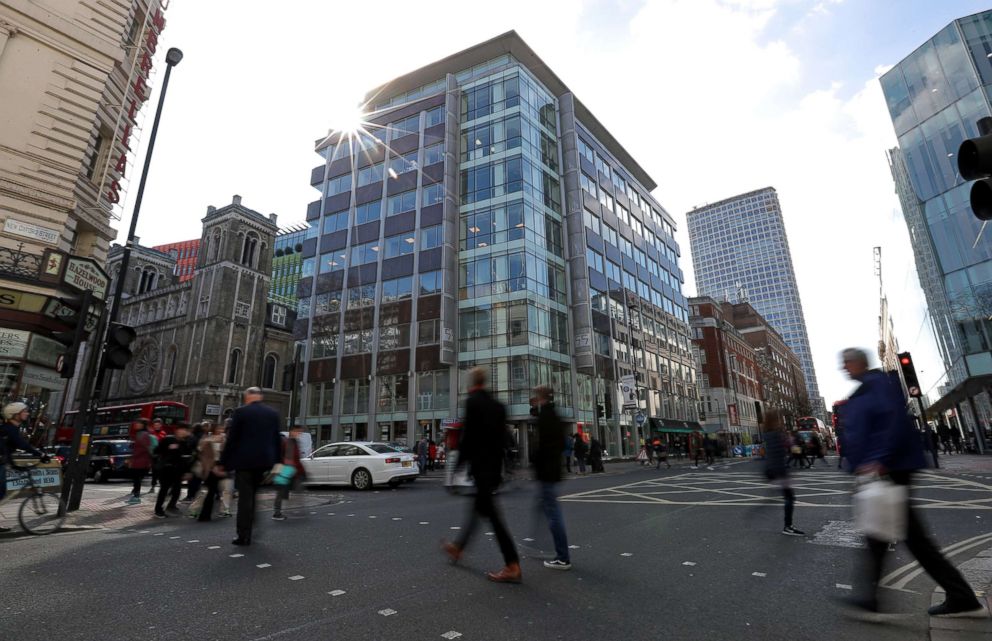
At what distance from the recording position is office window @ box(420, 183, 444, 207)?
35688 millimetres

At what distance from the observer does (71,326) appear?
316 inches

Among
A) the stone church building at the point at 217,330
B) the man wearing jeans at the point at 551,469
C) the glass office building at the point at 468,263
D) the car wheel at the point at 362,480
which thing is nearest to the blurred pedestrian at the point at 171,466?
the car wheel at the point at 362,480

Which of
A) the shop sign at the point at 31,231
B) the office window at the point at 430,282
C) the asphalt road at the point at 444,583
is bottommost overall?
the asphalt road at the point at 444,583

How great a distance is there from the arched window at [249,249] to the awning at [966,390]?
61861mm

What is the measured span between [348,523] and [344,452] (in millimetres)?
7693

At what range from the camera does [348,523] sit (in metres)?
7.93

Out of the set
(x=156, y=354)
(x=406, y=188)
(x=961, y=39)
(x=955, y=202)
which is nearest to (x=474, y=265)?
(x=406, y=188)

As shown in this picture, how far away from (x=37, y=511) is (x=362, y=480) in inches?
326

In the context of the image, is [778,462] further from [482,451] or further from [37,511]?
[37,511]

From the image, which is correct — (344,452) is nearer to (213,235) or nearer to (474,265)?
(474,265)

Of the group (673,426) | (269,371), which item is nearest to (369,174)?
(269,371)

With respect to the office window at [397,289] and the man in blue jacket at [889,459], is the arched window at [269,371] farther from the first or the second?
the man in blue jacket at [889,459]

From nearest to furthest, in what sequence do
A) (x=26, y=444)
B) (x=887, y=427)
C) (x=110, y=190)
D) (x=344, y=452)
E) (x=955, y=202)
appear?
(x=887, y=427) < (x=26, y=444) < (x=344, y=452) < (x=110, y=190) < (x=955, y=202)

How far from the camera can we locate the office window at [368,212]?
38.5 metres
